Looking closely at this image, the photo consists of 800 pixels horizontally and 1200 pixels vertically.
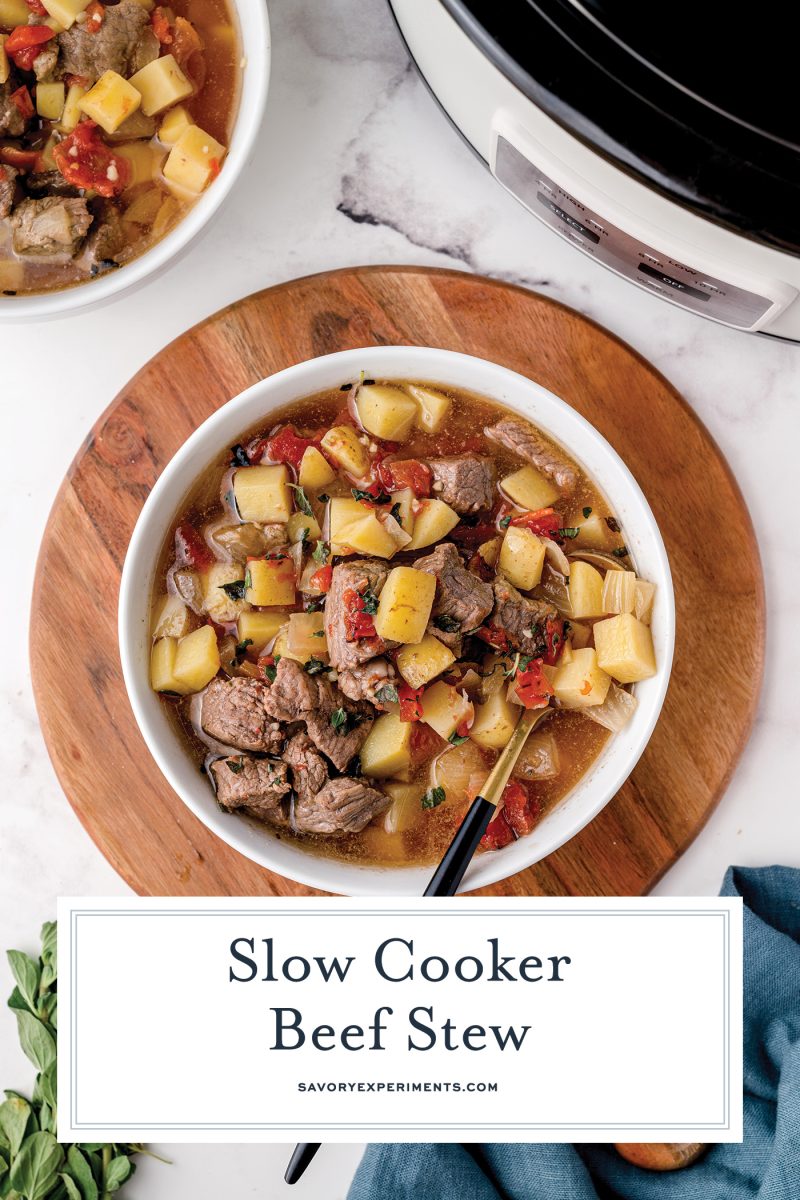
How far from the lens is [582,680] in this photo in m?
2.41

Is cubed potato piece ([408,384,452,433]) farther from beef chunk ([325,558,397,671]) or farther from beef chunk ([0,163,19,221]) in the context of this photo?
beef chunk ([0,163,19,221])

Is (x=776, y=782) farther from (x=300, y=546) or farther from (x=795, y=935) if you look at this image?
(x=300, y=546)

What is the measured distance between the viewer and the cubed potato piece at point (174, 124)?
2.54 meters

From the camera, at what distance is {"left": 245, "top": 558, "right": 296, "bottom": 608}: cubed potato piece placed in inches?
96.0

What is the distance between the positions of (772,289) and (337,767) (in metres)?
1.38

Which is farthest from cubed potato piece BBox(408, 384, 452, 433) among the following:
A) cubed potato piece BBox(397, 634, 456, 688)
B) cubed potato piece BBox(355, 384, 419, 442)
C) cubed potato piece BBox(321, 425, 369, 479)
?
cubed potato piece BBox(397, 634, 456, 688)

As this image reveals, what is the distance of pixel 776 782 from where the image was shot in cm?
277

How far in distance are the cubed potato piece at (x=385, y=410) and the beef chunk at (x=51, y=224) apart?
2.57ft

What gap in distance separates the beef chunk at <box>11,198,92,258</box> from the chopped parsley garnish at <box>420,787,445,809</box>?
1571 mm

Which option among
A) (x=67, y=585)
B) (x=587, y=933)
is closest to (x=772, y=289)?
(x=587, y=933)

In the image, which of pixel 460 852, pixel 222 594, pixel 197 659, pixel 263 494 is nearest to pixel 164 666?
pixel 197 659

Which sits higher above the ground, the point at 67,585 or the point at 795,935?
the point at 795,935

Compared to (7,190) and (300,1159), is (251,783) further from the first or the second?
(7,190)

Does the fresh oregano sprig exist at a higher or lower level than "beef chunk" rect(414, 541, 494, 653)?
lower
